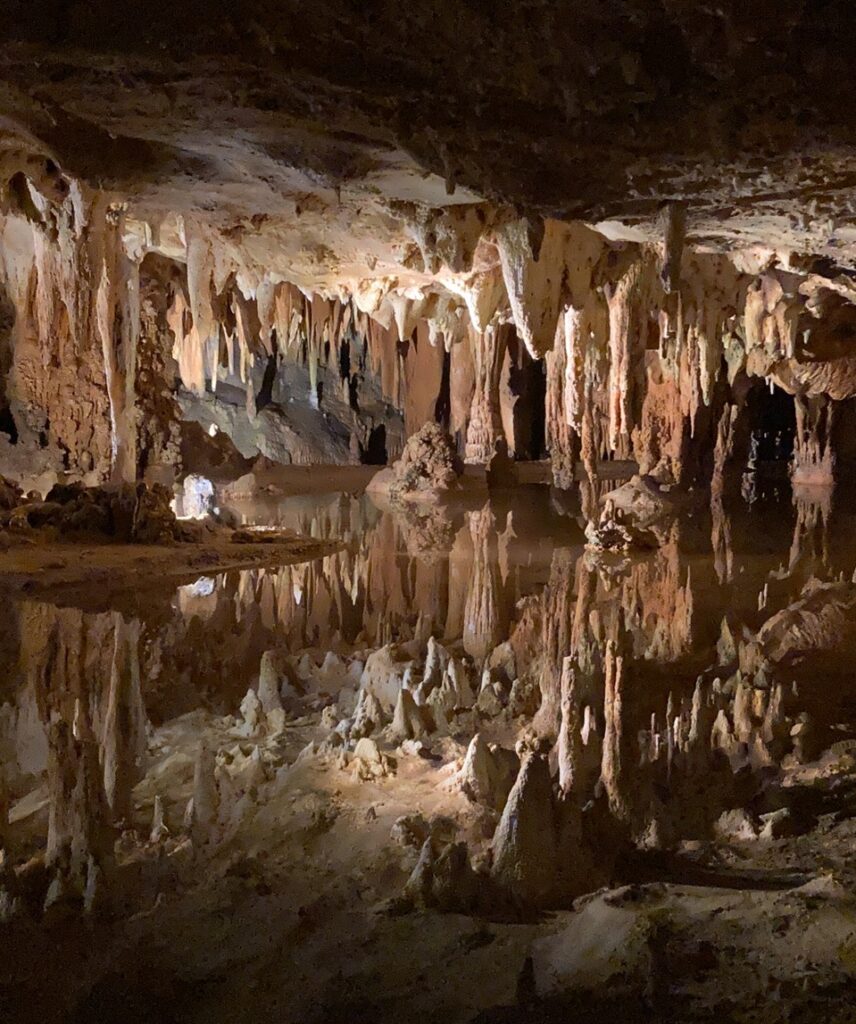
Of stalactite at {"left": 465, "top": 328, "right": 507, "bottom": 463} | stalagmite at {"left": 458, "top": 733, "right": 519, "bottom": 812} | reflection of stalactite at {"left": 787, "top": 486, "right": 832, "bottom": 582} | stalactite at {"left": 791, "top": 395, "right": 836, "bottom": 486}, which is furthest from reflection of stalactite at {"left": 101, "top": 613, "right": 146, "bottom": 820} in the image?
stalactite at {"left": 791, "top": 395, "right": 836, "bottom": 486}

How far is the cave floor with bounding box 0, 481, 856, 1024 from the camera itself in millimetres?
1756

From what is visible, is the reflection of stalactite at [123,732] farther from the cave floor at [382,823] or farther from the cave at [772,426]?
the cave at [772,426]

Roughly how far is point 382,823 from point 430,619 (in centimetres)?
267

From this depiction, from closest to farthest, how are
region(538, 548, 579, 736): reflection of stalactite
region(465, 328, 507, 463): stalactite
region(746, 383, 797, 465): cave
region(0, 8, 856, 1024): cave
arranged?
region(0, 8, 856, 1024): cave < region(538, 548, 579, 736): reflection of stalactite < region(465, 328, 507, 463): stalactite < region(746, 383, 797, 465): cave

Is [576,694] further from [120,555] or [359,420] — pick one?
[359,420]

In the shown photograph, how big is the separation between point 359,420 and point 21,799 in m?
16.9

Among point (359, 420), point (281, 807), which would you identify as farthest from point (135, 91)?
point (359, 420)

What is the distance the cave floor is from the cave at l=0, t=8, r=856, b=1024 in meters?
0.01

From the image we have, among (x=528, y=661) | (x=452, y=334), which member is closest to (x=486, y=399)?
(x=452, y=334)

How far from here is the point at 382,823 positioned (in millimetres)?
2643

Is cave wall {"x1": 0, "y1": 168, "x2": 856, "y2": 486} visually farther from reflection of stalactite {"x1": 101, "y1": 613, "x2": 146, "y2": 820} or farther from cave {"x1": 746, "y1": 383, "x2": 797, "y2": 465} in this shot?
reflection of stalactite {"x1": 101, "y1": 613, "x2": 146, "y2": 820}

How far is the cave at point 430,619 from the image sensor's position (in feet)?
6.28

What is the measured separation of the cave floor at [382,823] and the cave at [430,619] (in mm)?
13

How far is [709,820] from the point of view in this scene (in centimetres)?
261
